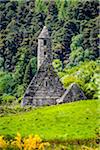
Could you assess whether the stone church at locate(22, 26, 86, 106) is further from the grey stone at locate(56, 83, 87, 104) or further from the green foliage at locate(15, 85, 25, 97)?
the green foliage at locate(15, 85, 25, 97)

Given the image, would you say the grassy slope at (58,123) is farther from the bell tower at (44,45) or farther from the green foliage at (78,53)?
the green foliage at (78,53)

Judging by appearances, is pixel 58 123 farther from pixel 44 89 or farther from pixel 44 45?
pixel 44 45

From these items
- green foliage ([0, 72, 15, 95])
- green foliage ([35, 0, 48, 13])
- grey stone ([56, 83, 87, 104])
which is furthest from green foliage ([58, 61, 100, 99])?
green foliage ([35, 0, 48, 13])

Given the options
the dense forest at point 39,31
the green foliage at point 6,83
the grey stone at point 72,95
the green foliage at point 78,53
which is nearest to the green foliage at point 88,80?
the grey stone at point 72,95

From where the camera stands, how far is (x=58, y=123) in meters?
29.8

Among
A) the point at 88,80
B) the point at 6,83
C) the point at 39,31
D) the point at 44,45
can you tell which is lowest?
the point at 39,31

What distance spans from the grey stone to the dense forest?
40345 mm

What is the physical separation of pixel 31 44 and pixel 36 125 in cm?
8205

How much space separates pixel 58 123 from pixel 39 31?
285ft

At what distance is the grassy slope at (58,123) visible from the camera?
27688 millimetres

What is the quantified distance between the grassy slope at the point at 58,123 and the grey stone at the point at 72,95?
1647cm

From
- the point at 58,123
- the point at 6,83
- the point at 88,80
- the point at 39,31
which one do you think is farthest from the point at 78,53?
the point at 58,123

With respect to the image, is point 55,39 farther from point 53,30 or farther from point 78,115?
point 78,115

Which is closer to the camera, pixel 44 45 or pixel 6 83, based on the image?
pixel 44 45
